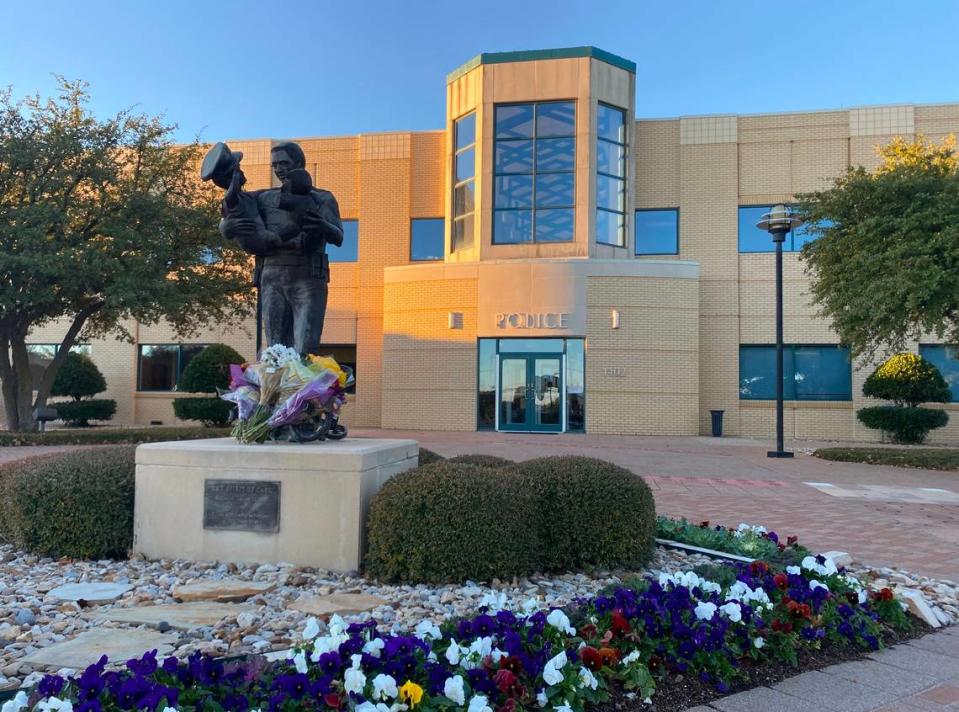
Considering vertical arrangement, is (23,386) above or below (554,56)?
below

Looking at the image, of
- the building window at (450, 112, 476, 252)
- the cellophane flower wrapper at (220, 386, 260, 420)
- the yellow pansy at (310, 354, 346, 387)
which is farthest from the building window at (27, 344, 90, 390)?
the yellow pansy at (310, 354, 346, 387)

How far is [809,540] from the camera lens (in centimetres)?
670

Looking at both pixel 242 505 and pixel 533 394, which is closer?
pixel 242 505

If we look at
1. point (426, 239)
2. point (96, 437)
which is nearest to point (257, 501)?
point (96, 437)

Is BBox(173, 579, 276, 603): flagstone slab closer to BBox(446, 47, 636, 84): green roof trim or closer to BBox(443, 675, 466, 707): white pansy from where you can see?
BBox(443, 675, 466, 707): white pansy

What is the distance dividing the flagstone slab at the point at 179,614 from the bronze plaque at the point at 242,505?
864 mm

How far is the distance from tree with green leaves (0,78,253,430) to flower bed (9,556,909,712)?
14.9m

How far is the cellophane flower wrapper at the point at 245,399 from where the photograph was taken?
549 centimetres

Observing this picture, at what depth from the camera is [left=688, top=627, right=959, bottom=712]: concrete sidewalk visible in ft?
9.77

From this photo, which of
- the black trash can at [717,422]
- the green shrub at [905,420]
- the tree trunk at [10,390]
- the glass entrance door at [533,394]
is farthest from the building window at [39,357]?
the green shrub at [905,420]

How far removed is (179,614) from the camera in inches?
150

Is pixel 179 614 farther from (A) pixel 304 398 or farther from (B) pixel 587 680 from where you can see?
(B) pixel 587 680

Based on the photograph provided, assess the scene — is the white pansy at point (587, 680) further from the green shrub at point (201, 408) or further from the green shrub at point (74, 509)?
the green shrub at point (201, 408)

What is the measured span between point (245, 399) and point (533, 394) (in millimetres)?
16392
